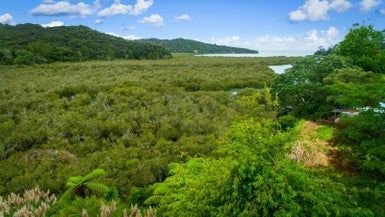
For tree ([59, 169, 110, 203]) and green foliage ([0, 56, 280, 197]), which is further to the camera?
green foliage ([0, 56, 280, 197])

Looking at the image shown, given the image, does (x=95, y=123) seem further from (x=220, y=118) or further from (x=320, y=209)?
(x=320, y=209)

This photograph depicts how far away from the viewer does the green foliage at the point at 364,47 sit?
3017 cm

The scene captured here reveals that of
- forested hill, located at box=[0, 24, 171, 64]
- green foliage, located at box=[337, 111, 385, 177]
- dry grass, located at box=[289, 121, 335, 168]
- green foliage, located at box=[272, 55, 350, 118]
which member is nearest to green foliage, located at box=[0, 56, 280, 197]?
green foliage, located at box=[272, 55, 350, 118]

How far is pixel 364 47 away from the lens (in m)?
32.3

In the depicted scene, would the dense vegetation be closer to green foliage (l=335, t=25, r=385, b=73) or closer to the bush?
green foliage (l=335, t=25, r=385, b=73)

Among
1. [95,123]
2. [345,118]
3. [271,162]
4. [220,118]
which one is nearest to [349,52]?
[220,118]

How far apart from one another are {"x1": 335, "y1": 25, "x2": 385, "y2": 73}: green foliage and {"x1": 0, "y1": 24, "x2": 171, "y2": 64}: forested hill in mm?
70230

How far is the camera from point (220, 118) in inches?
1145

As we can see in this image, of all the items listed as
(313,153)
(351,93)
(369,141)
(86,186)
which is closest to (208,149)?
(313,153)

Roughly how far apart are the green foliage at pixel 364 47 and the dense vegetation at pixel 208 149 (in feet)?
0.35

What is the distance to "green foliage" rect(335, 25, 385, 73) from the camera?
99.0 feet

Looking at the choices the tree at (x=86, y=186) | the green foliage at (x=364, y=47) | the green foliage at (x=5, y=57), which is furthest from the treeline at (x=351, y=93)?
the green foliage at (x=5, y=57)

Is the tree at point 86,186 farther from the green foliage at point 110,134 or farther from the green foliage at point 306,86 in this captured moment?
the green foliage at point 306,86

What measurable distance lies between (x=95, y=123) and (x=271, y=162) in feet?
59.0
